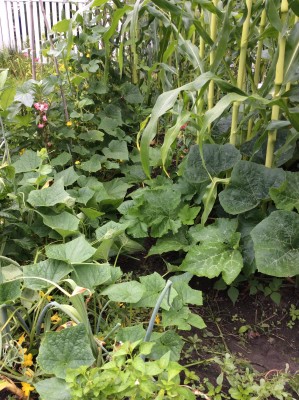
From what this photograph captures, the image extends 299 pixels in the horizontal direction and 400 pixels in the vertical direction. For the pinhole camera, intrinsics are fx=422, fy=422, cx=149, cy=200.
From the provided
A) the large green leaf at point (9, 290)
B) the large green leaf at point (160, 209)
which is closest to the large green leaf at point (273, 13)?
the large green leaf at point (160, 209)

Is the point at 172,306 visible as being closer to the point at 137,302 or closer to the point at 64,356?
the point at 137,302

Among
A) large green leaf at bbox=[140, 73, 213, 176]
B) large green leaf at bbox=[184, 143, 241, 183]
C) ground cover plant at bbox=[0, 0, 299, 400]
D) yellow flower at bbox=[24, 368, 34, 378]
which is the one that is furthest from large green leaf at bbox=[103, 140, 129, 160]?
yellow flower at bbox=[24, 368, 34, 378]

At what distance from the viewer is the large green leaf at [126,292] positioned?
1.33 m

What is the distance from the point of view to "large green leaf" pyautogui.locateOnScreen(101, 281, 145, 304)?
1.33 meters

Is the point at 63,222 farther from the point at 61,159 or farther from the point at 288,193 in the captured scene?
the point at 288,193

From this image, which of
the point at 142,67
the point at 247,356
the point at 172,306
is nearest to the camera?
the point at 172,306

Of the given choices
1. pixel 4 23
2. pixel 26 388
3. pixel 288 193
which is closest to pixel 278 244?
pixel 288 193

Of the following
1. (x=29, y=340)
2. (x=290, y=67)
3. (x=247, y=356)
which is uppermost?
(x=290, y=67)

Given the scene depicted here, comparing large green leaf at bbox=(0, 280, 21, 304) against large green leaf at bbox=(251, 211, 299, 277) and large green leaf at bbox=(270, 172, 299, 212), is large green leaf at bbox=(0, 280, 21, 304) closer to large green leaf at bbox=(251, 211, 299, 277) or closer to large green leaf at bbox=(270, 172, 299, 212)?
large green leaf at bbox=(251, 211, 299, 277)

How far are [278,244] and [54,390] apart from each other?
0.87m

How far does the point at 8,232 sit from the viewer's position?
1753 mm

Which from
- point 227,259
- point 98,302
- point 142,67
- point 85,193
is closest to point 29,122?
point 85,193

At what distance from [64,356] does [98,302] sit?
42 centimetres

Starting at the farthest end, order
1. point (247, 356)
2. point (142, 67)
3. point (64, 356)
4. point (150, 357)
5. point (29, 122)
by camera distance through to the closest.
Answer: point (142, 67), point (29, 122), point (247, 356), point (150, 357), point (64, 356)
